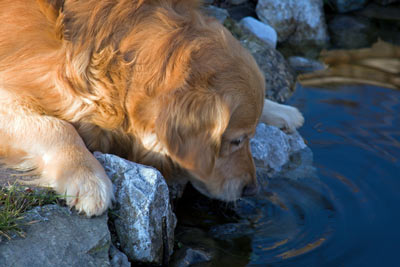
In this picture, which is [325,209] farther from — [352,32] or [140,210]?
[352,32]

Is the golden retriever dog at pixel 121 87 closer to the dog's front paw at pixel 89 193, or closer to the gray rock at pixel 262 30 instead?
the dog's front paw at pixel 89 193

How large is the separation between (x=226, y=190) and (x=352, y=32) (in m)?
5.57

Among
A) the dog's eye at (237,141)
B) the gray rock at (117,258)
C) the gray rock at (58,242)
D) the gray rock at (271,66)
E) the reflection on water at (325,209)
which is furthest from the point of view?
the gray rock at (271,66)

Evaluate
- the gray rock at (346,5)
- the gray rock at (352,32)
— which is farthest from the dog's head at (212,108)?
the gray rock at (346,5)

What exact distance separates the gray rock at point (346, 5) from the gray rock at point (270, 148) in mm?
4785

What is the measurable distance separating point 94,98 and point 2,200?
0.94 metres

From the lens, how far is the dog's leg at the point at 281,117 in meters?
5.51

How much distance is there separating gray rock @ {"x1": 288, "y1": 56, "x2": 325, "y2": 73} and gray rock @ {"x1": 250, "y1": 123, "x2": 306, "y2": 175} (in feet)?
7.80

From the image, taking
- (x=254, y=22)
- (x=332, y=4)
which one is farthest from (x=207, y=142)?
(x=332, y=4)

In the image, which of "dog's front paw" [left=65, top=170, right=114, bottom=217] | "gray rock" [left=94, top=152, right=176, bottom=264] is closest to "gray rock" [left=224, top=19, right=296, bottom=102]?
"gray rock" [left=94, top=152, right=176, bottom=264]

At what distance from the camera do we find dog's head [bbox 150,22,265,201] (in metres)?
3.66

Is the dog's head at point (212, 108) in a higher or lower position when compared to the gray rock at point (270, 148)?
higher

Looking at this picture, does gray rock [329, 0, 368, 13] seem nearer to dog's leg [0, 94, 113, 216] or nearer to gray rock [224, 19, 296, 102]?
gray rock [224, 19, 296, 102]

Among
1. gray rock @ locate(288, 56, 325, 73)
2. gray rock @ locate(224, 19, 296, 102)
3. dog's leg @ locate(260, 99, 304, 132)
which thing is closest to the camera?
dog's leg @ locate(260, 99, 304, 132)
